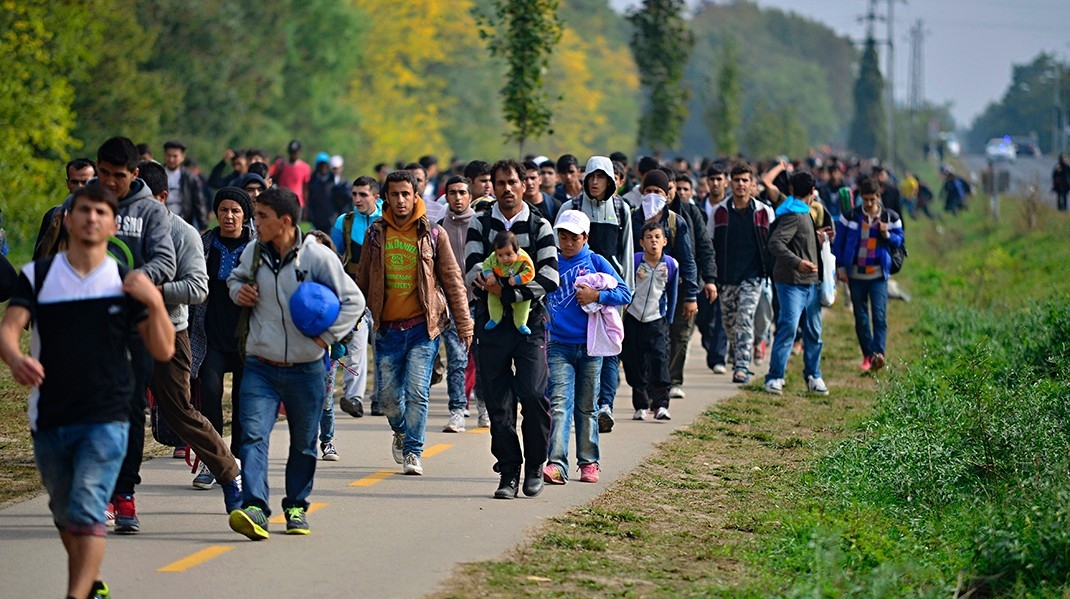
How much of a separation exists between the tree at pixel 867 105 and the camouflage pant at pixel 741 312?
376ft

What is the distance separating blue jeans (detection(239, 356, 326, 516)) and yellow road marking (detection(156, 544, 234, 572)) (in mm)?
292

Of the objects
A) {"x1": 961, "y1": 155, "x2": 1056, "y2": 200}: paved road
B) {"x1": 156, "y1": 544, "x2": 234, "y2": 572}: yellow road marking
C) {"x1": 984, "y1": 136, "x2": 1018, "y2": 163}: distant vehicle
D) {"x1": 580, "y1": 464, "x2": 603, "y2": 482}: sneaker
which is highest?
{"x1": 984, "y1": 136, "x2": 1018, "y2": 163}: distant vehicle

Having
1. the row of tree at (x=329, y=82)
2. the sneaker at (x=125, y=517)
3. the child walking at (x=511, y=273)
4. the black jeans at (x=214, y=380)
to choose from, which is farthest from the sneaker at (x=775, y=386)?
the sneaker at (x=125, y=517)

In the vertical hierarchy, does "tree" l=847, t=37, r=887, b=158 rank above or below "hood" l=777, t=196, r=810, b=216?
above

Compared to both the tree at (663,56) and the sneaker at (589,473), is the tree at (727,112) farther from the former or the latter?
the sneaker at (589,473)

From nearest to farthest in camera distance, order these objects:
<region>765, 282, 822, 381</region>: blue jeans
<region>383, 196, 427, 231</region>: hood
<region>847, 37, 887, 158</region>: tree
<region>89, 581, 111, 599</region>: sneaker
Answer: <region>89, 581, 111, 599</region>: sneaker, <region>383, 196, 427, 231</region>: hood, <region>765, 282, 822, 381</region>: blue jeans, <region>847, 37, 887, 158</region>: tree

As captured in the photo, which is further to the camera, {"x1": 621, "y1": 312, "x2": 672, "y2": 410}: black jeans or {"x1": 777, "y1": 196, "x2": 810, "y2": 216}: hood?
{"x1": 777, "y1": 196, "x2": 810, "y2": 216}: hood

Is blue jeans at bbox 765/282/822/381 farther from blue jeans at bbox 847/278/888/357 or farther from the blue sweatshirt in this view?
the blue sweatshirt

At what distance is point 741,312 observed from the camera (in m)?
16.5

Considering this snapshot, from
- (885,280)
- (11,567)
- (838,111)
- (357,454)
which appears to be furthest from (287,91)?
(838,111)

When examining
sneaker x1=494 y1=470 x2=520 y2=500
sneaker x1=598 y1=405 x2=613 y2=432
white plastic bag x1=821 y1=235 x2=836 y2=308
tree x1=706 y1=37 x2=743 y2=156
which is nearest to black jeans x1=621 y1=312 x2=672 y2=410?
sneaker x1=598 y1=405 x2=613 y2=432

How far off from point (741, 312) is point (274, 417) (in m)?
8.12

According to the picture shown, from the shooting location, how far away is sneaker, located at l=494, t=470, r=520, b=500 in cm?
1037

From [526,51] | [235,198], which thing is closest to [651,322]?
[235,198]
